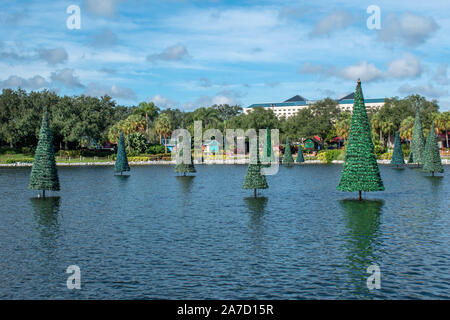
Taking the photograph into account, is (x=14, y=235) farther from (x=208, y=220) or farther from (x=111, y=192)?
(x=111, y=192)

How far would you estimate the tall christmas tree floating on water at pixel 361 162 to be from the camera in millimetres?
35781

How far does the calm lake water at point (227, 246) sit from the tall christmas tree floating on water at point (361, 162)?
5.12 ft

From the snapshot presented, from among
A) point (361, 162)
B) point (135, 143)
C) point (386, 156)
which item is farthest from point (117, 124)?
point (361, 162)

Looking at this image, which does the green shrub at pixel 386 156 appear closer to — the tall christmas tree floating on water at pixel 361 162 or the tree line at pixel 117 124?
the tree line at pixel 117 124

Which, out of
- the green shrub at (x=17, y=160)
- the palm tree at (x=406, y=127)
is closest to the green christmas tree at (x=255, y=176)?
the palm tree at (x=406, y=127)

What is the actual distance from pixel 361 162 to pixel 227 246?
16570mm

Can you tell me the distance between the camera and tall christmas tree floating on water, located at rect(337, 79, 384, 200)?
117ft

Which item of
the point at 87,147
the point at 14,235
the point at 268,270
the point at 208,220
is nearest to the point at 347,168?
the point at 208,220

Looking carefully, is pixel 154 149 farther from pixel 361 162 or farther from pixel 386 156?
pixel 361 162

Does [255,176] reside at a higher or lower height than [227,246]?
higher

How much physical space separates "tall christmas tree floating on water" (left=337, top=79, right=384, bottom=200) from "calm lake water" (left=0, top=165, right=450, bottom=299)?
5.12ft

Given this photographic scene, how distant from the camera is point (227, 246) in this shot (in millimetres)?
23344

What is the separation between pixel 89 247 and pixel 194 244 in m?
5.16

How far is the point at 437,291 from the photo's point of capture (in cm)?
1644
